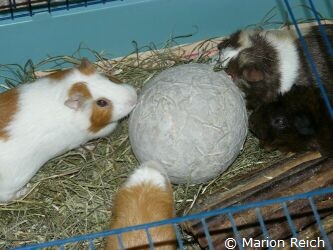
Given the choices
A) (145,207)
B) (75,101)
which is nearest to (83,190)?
(75,101)

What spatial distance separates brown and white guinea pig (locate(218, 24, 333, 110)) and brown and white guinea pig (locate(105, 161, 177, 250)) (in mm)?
1000

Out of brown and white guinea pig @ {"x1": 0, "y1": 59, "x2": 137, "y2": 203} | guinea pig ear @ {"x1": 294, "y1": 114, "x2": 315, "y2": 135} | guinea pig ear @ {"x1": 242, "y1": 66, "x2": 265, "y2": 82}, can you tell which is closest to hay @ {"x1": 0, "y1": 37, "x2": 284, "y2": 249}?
brown and white guinea pig @ {"x1": 0, "y1": 59, "x2": 137, "y2": 203}

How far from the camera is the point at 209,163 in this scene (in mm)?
3137

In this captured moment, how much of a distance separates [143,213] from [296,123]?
3.79ft

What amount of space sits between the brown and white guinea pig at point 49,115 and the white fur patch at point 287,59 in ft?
3.55

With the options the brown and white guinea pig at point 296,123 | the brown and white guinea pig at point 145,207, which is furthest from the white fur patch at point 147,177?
the brown and white guinea pig at point 296,123

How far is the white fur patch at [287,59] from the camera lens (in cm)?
383

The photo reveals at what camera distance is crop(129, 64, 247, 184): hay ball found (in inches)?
120

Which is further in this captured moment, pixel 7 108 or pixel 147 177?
pixel 7 108

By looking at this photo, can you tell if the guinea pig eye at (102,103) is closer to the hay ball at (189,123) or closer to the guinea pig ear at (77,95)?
the guinea pig ear at (77,95)

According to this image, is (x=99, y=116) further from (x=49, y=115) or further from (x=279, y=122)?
(x=279, y=122)

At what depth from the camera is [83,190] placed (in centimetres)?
347

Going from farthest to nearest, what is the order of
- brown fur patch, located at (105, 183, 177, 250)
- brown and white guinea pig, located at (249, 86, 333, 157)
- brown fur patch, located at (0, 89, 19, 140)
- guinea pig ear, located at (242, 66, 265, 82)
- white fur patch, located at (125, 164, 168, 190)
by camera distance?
guinea pig ear, located at (242, 66, 265, 82), brown and white guinea pig, located at (249, 86, 333, 157), brown fur patch, located at (0, 89, 19, 140), white fur patch, located at (125, 164, 168, 190), brown fur patch, located at (105, 183, 177, 250)

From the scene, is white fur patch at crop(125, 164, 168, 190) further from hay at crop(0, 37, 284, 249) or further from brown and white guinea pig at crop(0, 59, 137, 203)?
brown and white guinea pig at crop(0, 59, 137, 203)
